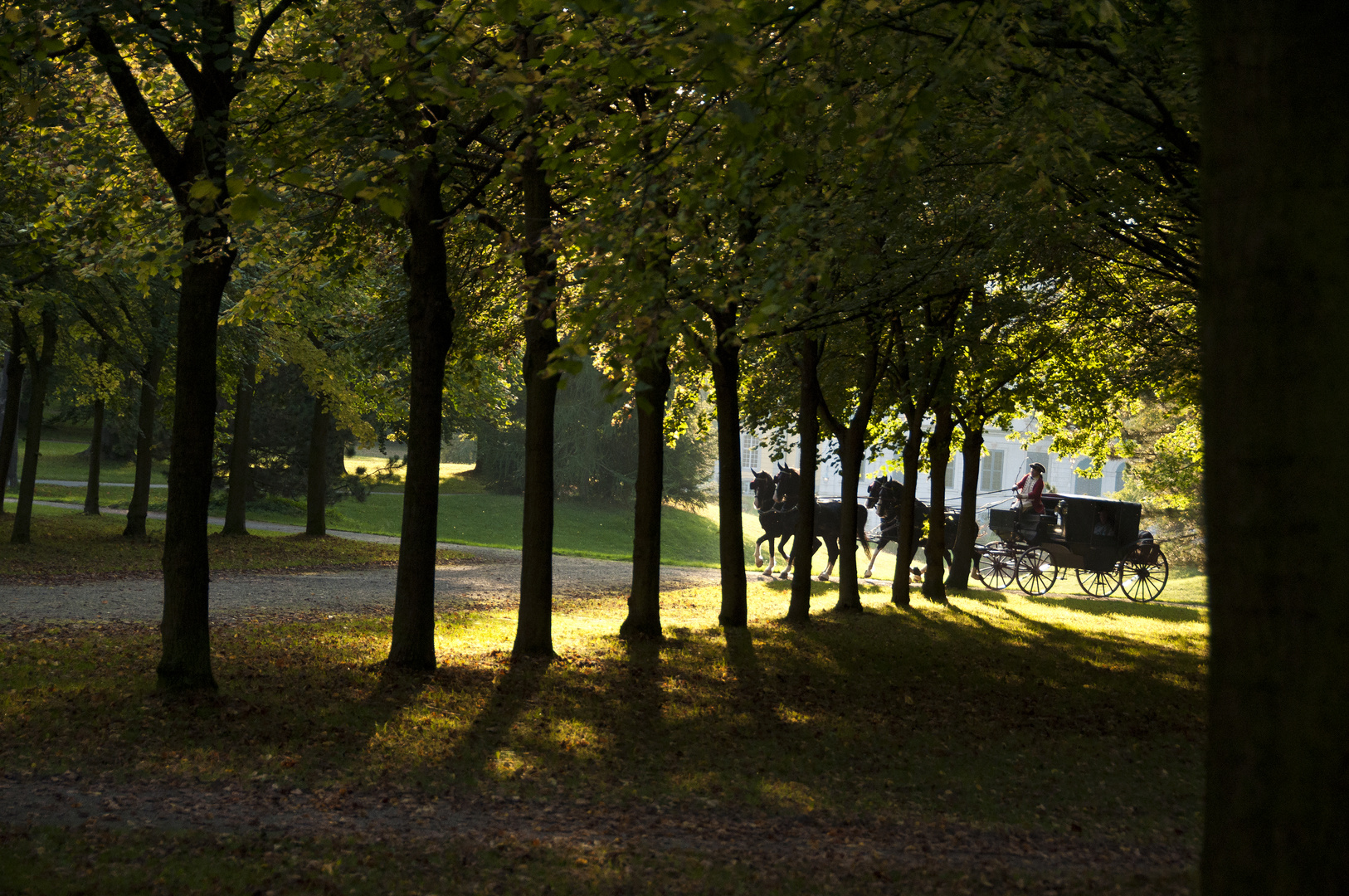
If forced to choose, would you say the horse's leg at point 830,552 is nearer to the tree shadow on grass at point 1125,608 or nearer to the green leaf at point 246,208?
the tree shadow on grass at point 1125,608

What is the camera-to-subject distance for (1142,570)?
910 inches

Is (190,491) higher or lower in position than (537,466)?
lower

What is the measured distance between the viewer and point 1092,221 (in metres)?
10.4

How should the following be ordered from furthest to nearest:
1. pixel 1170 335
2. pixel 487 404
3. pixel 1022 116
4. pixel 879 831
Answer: pixel 487 404
pixel 1170 335
pixel 1022 116
pixel 879 831

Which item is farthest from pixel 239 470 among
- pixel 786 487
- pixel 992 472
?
pixel 992 472

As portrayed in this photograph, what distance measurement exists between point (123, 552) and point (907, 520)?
1430 cm

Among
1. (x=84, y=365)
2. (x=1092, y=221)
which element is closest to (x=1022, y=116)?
(x=1092, y=221)

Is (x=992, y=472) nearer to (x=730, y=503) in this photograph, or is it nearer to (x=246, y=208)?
(x=730, y=503)

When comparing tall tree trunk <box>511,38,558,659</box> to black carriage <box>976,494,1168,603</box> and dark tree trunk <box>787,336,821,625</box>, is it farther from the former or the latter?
black carriage <box>976,494,1168,603</box>

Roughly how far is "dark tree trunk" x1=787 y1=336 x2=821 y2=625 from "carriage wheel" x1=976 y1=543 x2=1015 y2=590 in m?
9.97

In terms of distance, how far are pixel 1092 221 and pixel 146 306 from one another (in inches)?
644

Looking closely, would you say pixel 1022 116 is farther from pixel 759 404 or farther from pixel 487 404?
pixel 487 404

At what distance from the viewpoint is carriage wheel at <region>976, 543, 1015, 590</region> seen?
914 inches

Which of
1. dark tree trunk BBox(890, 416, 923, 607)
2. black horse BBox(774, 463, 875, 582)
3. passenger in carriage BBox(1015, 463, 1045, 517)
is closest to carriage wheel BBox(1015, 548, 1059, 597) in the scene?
passenger in carriage BBox(1015, 463, 1045, 517)
